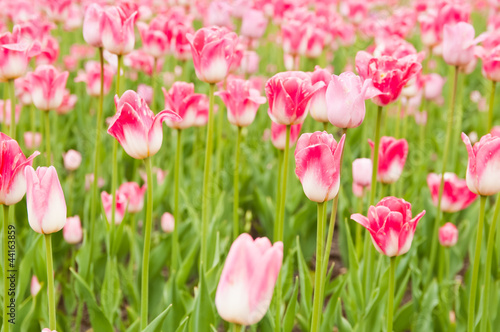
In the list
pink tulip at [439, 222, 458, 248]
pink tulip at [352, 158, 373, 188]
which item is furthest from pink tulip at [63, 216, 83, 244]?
pink tulip at [439, 222, 458, 248]

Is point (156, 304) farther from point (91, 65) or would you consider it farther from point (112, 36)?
point (91, 65)

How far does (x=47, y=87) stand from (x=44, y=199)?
929 millimetres

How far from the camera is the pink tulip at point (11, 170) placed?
1134mm

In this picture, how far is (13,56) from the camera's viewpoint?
1.72m

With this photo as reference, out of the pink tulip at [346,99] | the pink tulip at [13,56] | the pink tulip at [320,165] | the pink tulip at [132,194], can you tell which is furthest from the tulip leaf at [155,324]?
the pink tulip at [13,56]

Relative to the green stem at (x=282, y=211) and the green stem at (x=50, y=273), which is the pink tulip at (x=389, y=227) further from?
the green stem at (x=50, y=273)

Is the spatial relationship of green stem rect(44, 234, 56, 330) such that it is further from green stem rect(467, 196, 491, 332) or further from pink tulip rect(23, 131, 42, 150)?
pink tulip rect(23, 131, 42, 150)

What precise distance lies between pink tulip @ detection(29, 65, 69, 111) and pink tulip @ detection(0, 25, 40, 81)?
5.8 inches

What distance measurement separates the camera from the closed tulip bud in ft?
5.81

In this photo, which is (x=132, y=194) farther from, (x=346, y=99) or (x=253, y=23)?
(x=253, y=23)

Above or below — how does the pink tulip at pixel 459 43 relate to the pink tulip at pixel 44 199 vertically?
above

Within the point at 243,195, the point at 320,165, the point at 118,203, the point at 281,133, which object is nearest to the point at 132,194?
the point at 118,203

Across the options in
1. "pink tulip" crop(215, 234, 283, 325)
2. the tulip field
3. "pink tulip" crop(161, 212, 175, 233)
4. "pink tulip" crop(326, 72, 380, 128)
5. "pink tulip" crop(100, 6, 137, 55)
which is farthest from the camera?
"pink tulip" crop(161, 212, 175, 233)

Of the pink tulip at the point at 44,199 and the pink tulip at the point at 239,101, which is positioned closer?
the pink tulip at the point at 44,199
